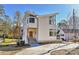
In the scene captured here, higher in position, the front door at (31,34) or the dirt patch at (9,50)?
the front door at (31,34)

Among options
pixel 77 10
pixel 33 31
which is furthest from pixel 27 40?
pixel 77 10

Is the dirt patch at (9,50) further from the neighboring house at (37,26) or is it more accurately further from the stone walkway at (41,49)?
the neighboring house at (37,26)

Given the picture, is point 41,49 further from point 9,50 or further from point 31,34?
point 9,50

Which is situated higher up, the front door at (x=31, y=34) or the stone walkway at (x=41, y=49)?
the front door at (x=31, y=34)

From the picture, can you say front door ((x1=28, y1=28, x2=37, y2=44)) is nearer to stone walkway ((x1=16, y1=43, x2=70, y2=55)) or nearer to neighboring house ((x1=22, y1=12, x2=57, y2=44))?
neighboring house ((x1=22, y1=12, x2=57, y2=44))

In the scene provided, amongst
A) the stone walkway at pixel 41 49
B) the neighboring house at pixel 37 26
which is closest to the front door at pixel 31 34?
the neighboring house at pixel 37 26

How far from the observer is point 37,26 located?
8.23 metres

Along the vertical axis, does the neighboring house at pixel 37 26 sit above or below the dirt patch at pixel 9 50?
above

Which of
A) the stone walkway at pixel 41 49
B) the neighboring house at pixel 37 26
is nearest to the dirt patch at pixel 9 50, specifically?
the stone walkway at pixel 41 49

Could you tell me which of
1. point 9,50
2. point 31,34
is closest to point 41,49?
point 31,34

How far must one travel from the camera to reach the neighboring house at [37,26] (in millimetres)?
8203

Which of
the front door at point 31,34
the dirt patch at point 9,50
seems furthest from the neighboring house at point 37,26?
the dirt patch at point 9,50

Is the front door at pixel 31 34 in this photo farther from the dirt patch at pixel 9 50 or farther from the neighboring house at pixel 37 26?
the dirt patch at pixel 9 50

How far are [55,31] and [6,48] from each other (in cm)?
72
